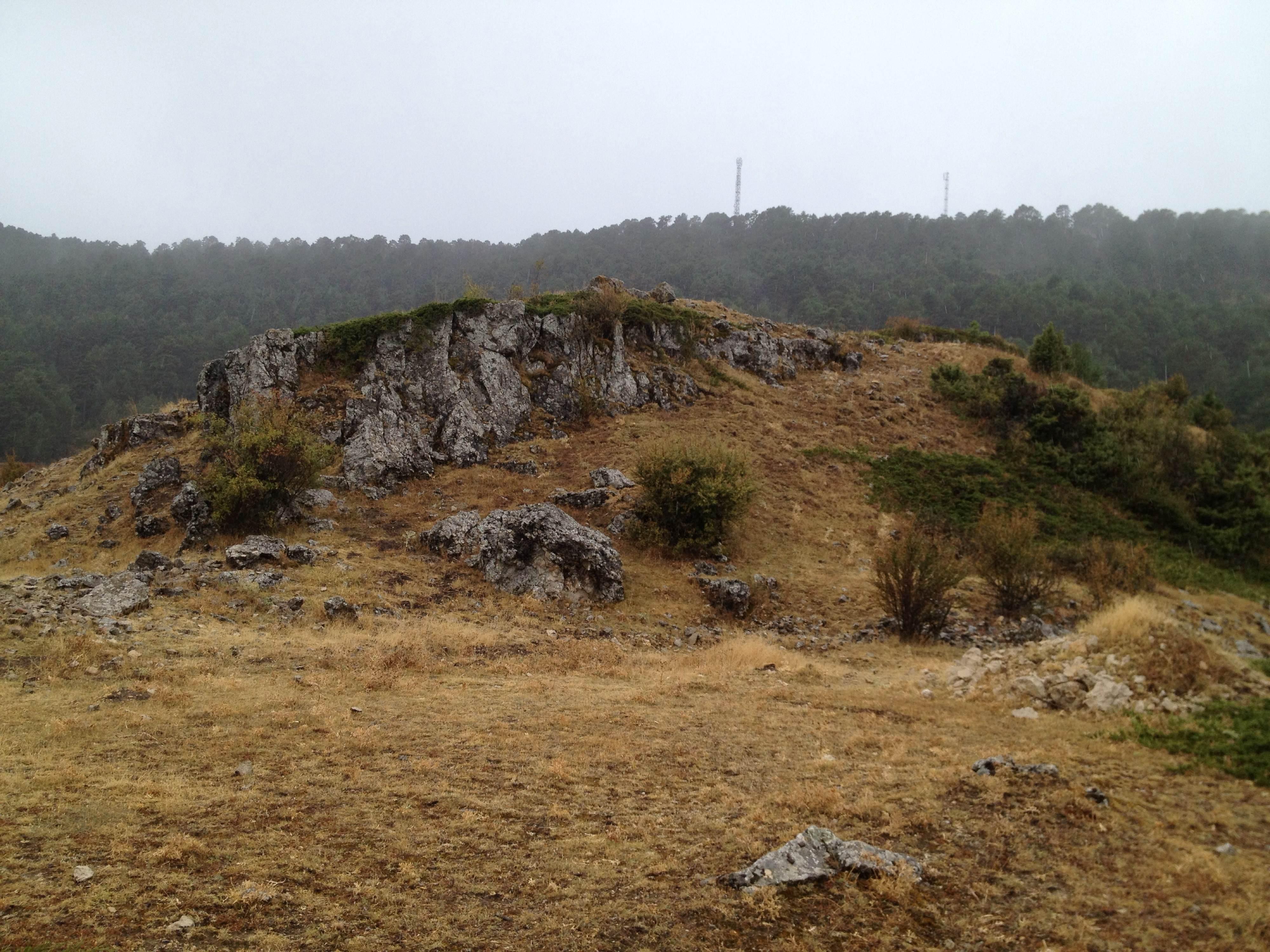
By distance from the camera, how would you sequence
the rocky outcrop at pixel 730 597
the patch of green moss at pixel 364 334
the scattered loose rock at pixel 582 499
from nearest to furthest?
the rocky outcrop at pixel 730 597 < the scattered loose rock at pixel 582 499 < the patch of green moss at pixel 364 334

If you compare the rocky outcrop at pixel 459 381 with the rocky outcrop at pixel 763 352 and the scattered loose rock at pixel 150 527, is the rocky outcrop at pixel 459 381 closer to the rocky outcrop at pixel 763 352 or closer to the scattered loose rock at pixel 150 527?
the rocky outcrop at pixel 763 352

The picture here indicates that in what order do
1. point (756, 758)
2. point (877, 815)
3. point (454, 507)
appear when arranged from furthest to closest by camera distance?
point (454, 507), point (756, 758), point (877, 815)

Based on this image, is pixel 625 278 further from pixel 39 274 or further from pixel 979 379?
pixel 39 274

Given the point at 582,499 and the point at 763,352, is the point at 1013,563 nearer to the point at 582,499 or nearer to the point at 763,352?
the point at 582,499

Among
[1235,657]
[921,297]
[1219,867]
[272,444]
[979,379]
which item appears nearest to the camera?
[1219,867]

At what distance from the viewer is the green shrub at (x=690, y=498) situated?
17.2 m

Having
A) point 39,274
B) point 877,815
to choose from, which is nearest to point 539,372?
point 877,815

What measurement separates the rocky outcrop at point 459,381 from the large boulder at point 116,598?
26.6ft

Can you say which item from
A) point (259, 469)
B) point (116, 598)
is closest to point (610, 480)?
point (259, 469)

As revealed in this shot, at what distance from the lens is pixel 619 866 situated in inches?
195

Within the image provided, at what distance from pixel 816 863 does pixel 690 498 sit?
1275 centimetres

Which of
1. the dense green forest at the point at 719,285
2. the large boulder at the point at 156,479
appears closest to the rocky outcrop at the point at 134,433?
the large boulder at the point at 156,479

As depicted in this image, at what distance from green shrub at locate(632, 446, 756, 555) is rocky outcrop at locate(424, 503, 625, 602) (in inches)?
91.8

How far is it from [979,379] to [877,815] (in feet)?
93.8
